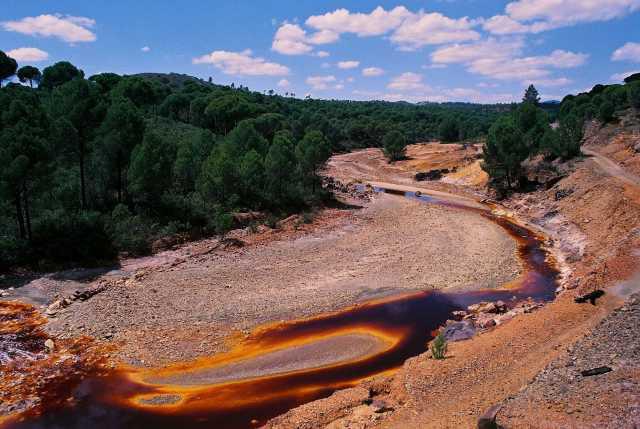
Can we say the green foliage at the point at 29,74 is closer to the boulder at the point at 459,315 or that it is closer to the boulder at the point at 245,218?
the boulder at the point at 245,218

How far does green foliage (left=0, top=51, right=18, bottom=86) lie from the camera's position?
241 feet

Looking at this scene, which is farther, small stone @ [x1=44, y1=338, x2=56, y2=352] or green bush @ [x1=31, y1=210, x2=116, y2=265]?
green bush @ [x1=31, y1=210, x2=116, y2=265]

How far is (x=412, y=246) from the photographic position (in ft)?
130

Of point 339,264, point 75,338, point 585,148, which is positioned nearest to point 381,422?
point 75,338

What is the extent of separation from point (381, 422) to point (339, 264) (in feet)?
62.8

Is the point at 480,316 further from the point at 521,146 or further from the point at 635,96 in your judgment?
the point at 635,96

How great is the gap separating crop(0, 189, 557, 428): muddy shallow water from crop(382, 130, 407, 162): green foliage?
71703mm

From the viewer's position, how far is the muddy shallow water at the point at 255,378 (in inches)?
718

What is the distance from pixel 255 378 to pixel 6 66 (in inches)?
3073

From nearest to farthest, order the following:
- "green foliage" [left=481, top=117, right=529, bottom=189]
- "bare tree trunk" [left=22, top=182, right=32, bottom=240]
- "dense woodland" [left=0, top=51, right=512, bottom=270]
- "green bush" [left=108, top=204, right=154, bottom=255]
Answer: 1. "bare tree trunk" [left=22, top=182, right=32, bottom=240]
2. "dense woodland" [left=0, top=51, right=512, bottom=270]
3. "green bush" [left=108, top=204, right=154, bottom=255]
4. "green foliage" [left=481, top=117, right=529, bottom=189]

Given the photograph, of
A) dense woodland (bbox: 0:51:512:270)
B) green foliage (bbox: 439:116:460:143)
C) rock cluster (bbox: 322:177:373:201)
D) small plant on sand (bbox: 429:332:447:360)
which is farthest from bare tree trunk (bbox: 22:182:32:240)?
green foliage (bbox: 439:116:460:143)

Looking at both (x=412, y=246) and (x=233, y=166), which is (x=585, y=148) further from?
(x=233, y=166)

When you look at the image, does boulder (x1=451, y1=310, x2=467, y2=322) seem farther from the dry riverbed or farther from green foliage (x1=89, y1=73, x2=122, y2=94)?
green foliage (x1=89, y1=73, x2=122, y2=94)

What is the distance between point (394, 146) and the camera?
321 ft
